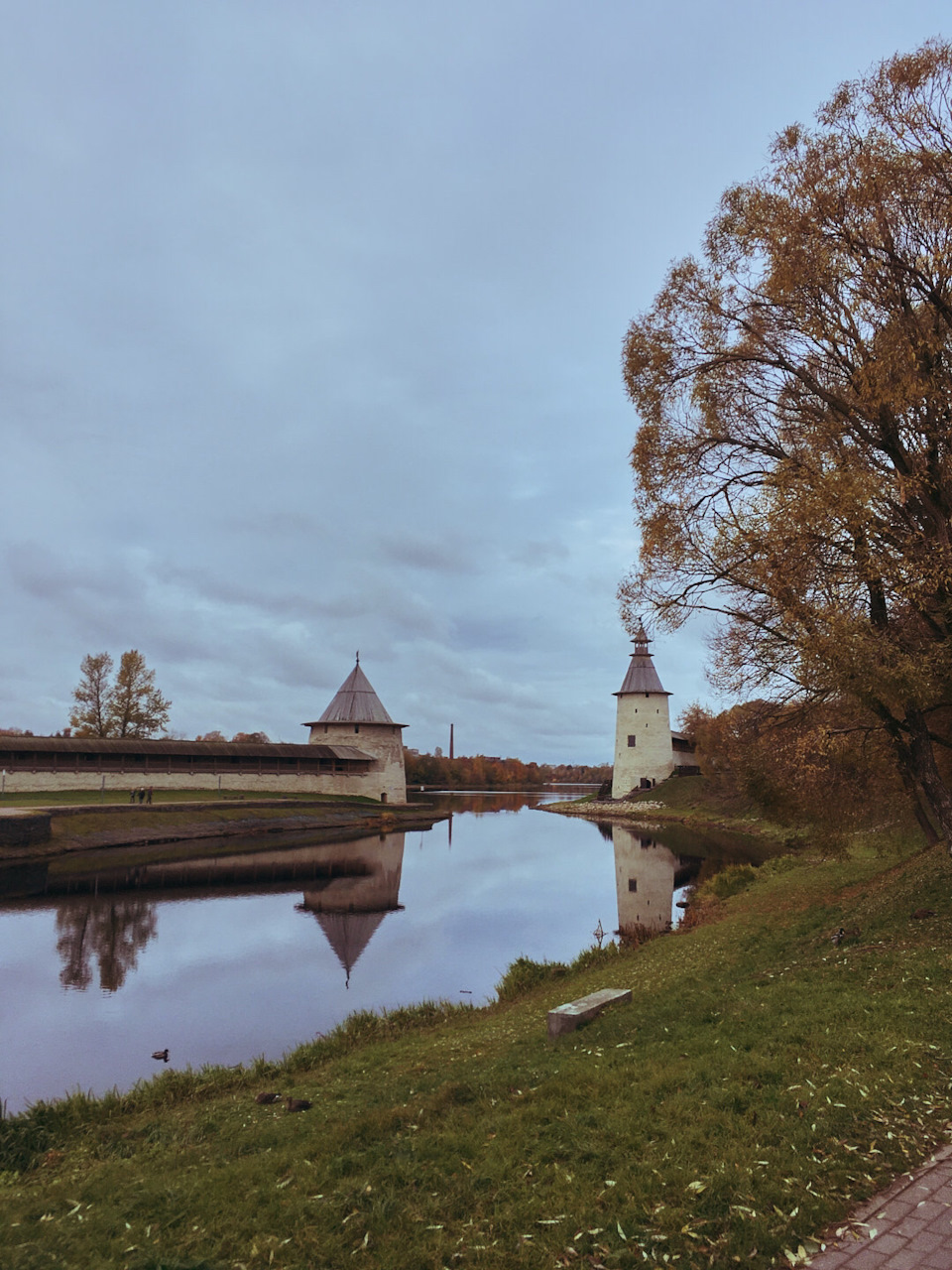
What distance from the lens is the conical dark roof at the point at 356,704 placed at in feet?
155

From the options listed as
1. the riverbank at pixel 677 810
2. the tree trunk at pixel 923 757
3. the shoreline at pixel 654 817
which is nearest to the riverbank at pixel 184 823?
the shoreline at pixel 654 817

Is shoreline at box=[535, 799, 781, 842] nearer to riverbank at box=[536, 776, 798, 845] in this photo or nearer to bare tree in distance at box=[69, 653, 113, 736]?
riverbank at box=[536, 776, 798, 845]

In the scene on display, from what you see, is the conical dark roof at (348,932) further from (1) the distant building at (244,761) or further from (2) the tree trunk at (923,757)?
(1) the distant building at (244,761)

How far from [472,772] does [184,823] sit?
75006 mm

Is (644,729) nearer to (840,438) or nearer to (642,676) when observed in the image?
(642,676)

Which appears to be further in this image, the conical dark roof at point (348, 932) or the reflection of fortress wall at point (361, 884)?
the reflection of fortress wall at point (361, 884)

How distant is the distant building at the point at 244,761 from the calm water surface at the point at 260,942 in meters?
12.4

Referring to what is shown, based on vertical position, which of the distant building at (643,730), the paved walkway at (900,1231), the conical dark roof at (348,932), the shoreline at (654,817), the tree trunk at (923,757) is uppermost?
the distant building at (643,730)

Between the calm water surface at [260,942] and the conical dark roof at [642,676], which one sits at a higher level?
the conical dark roof at [642,676]

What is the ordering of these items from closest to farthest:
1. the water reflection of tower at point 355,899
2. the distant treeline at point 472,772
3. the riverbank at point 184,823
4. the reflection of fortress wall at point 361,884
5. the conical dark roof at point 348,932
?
the conical dark roof at point 348,932
the water reflection of tower at point 355,899
the reflection of fortress wall at point 361,884
the riverbank at point 184,823
the distant treeline at point 472,772

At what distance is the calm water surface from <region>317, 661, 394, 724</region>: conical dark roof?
19063 mm

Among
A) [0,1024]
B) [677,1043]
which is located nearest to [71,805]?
[0,1024]

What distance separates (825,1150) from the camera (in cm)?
374

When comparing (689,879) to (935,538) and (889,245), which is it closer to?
(935,538)
